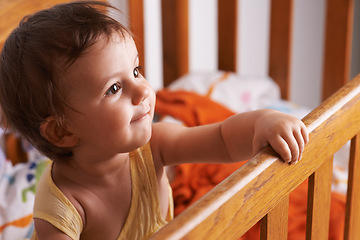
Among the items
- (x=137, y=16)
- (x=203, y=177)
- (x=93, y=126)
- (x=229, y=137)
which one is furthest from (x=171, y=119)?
(x=93, y=126)

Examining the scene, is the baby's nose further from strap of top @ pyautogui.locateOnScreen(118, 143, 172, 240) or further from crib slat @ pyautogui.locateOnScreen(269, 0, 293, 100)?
crib slat @ pyautogui.locateOnScreen(269, 0, 293, 100)

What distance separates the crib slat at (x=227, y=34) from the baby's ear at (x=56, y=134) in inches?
41.9

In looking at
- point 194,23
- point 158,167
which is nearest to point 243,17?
point 194,23

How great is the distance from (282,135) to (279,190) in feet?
0.26

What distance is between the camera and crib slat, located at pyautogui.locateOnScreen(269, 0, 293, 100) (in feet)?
5.45

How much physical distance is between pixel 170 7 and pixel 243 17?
0.86m

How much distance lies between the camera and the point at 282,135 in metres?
0.64

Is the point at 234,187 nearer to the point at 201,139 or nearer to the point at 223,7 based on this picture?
the point at 201,139

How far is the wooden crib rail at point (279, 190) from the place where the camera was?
0.49m

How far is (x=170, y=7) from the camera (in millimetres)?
1612

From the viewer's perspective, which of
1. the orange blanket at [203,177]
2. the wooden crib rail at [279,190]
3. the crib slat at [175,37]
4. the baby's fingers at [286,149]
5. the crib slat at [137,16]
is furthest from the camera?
the crib slat at [175,37]

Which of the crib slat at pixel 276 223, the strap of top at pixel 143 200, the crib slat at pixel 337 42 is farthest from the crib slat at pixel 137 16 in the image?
the crib slat at pixel 276 223

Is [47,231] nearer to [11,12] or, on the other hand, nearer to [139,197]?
[139,197]

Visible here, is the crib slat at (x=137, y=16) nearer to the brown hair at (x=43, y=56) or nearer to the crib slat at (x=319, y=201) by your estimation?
the brown hair at (x=43, y=56)
